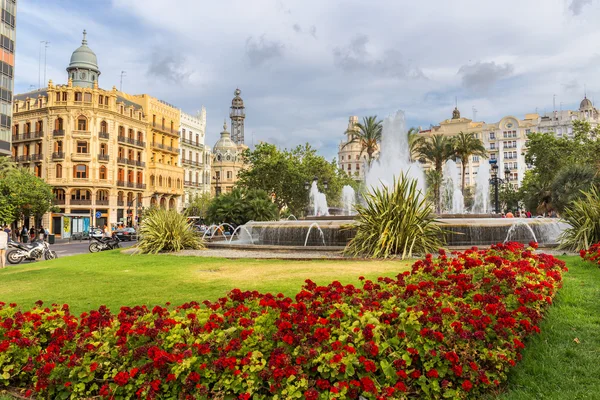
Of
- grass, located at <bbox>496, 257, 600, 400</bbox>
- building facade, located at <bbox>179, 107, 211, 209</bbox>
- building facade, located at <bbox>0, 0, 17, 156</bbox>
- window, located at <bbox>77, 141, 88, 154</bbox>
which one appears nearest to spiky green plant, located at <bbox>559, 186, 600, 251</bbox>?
grass, located at <bbox>496, 257, 600, 400</bbox>

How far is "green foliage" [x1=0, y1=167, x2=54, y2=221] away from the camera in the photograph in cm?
3926

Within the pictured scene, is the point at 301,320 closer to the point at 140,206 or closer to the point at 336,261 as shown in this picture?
the point at 336,261

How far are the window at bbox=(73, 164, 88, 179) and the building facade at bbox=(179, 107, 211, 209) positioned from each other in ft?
68.6

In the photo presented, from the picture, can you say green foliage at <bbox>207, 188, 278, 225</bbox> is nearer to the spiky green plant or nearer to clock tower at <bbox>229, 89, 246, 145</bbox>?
the spiky green plant

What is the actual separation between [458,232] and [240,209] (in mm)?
18756

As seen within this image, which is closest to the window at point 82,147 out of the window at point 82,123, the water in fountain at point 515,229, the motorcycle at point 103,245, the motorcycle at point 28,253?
the window at point 82,123

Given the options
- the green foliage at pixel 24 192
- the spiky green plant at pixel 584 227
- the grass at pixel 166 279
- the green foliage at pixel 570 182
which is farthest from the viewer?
the green foliage at pixel 24 192

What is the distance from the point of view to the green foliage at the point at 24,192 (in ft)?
129

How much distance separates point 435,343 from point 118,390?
2.54m

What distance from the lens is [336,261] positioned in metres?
11.6

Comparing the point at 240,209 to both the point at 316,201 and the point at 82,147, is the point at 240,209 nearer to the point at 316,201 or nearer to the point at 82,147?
the point at 316,201

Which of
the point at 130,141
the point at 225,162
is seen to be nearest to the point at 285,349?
the point at 130,141

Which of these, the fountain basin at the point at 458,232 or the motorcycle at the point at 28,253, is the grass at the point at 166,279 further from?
the motorcycle at the point at 28,253

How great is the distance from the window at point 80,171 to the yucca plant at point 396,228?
49981mm
